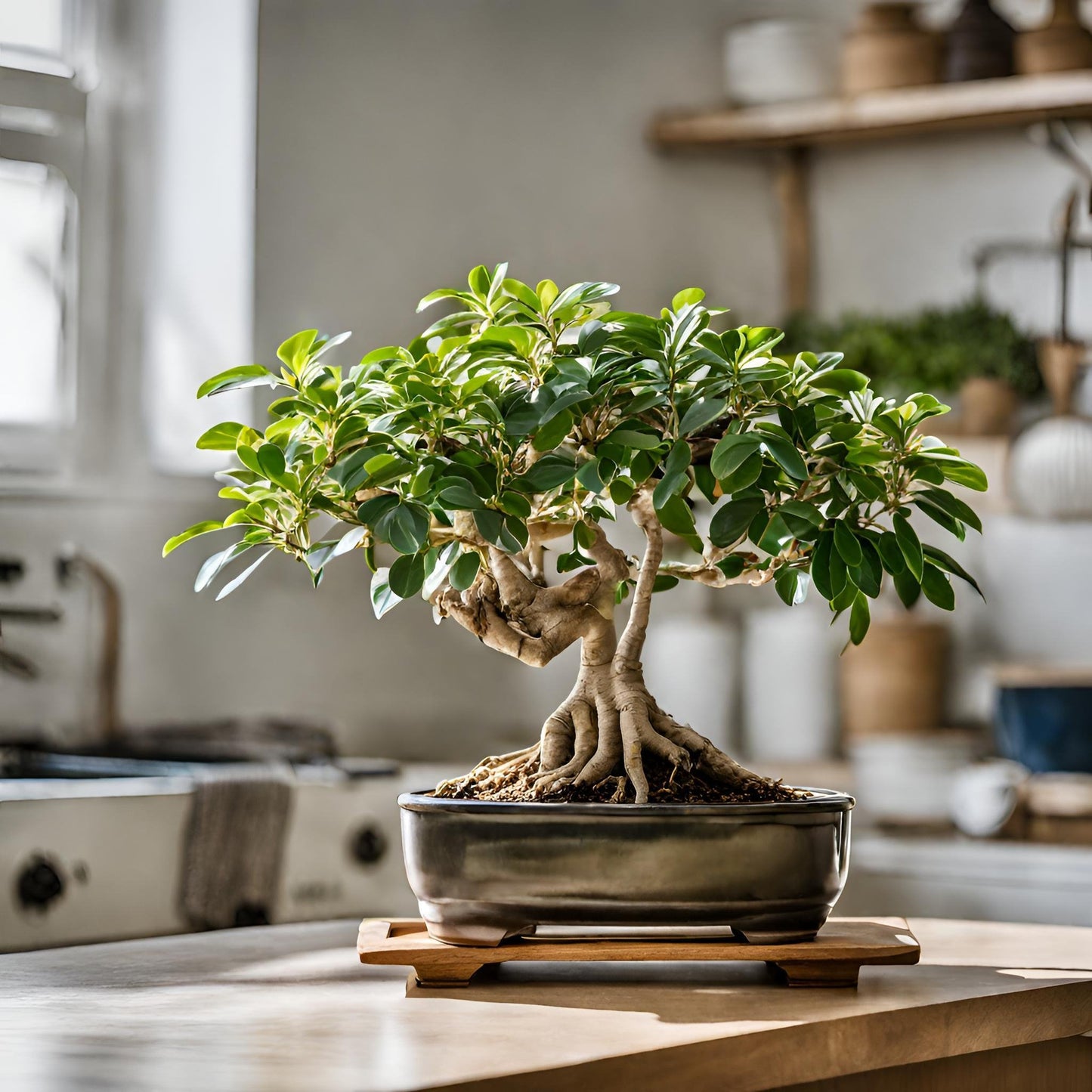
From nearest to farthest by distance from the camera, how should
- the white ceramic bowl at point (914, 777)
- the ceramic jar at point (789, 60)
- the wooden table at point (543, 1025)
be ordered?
the wooden table at point (543, 1025) < the white ceramic bowl at point (914, 777) < the ceramic jar at point (789, 60)

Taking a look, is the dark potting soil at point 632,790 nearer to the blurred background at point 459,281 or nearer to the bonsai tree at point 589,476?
the bonsai tree at point 589,476

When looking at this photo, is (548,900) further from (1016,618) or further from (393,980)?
(1016,618)

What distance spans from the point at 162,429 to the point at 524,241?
0.76m

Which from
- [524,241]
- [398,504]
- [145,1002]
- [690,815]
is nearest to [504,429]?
[398,504]

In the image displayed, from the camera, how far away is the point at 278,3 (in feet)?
9.21

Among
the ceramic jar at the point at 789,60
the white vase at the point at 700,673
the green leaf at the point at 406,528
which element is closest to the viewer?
the green leaf at the point at 406,528

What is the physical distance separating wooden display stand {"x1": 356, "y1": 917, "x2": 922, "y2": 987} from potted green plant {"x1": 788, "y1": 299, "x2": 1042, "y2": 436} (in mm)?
2205

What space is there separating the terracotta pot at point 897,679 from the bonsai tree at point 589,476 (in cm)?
213

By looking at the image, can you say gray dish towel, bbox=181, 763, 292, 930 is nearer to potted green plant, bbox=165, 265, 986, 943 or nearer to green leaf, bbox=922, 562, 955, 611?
potted green plant, bbox=165, 265, 986, 943

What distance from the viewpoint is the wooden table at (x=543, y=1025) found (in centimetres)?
64

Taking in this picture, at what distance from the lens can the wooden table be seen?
0.64 m

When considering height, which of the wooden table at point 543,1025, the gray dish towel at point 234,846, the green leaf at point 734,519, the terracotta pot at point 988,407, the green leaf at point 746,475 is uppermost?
the terracotta pot at point 988,407

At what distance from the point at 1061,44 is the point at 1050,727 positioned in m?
1.18

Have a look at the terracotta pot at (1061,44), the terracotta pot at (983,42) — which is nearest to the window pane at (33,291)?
the terracotta pot at (983,42)
